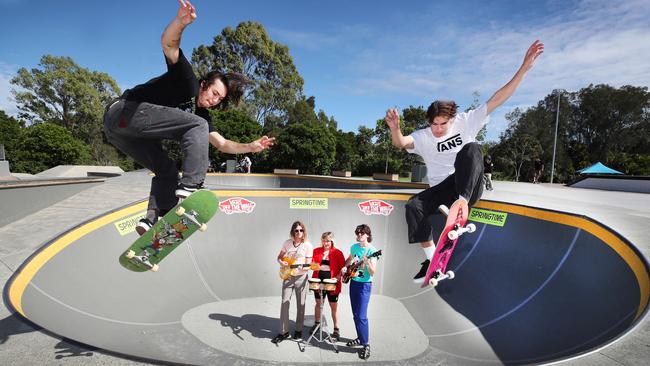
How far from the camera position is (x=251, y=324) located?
5.84m

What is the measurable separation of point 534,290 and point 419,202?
2881mm

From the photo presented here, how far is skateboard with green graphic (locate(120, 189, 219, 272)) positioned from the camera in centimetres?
361

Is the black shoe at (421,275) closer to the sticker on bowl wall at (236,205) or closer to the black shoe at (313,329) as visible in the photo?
the black shoe at (313,329)

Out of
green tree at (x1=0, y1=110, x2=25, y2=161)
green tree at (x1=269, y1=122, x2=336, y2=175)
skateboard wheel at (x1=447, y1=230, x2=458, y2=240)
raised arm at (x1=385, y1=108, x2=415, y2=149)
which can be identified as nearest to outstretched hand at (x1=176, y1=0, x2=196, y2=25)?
raised arm at (x1=385, y1=108, x2=415, y2=149)

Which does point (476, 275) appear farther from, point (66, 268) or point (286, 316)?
point (66, 268)

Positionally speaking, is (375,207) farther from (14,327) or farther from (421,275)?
(14,327)

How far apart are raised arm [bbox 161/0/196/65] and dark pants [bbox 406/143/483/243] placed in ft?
10.4

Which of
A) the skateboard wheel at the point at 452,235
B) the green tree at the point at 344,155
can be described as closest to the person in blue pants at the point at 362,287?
the skateboard wheel at the point at 452,235

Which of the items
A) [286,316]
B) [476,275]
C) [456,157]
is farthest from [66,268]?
[476,275]

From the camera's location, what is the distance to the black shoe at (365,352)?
16.4 feet

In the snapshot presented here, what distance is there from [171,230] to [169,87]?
60.6 inches

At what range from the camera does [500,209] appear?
6.55 m

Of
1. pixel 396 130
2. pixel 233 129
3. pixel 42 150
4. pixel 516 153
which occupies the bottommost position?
pixel 42 150

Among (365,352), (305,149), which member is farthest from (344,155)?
(365,352)
